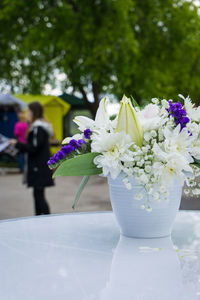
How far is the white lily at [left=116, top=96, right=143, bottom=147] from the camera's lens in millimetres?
1703

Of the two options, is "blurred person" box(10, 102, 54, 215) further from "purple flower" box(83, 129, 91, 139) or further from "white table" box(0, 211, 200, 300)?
"purple flower" box(83, 129, 91, 139)

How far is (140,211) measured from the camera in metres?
1.77

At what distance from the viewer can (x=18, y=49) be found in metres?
14.6

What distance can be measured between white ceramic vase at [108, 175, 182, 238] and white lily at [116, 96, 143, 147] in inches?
6.3

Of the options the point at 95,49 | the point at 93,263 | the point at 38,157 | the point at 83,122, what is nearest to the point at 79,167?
the point at 83,122

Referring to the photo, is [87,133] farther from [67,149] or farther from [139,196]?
[139,196]

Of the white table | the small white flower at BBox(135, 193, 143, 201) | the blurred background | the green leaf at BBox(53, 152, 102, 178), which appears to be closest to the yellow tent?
the blurred background

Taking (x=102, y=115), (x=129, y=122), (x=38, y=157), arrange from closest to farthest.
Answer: (x=129, y=122) → (x=102, y=115) → (x=38, y=157)

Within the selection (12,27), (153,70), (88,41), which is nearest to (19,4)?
(12,27)

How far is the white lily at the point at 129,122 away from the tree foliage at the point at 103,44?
10727 millimetres

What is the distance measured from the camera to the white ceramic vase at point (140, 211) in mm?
1761

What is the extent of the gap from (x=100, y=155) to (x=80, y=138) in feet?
0.70

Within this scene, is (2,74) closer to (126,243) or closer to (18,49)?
(18,49)

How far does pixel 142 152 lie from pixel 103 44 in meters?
12.1
